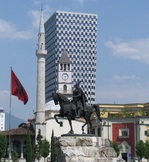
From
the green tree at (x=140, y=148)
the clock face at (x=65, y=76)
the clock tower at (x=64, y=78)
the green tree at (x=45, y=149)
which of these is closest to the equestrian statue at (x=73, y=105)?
the green tree at (x=140, y=148)

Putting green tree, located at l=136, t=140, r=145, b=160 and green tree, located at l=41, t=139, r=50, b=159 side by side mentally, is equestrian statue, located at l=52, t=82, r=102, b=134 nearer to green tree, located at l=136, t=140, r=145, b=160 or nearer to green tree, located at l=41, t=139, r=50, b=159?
green tree, located at l=136, t=140, r=145, b=160

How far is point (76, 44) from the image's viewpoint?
181250 millimetres

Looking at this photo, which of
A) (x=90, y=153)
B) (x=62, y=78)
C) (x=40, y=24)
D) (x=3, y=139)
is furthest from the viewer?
(x=62, y=78)

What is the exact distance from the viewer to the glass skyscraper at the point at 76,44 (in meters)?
175

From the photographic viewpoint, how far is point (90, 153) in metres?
26.8

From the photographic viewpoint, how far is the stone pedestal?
26422mm

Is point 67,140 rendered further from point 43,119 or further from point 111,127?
point 43,119

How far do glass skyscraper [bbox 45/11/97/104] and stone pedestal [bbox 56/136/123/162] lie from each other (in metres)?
144

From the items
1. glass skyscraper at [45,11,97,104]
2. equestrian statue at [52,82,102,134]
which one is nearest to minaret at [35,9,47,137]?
equestrian statue at [52,82,102,134]

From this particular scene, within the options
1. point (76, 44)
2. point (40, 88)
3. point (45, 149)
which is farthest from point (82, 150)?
point (76, 44)

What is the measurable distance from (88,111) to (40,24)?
6010 centimetres

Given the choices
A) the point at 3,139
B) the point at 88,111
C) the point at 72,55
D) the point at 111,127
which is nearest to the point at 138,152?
the point at 111,127

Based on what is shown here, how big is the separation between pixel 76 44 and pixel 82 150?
155684mm

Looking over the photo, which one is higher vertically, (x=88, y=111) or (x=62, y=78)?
(x=62, y=78)
